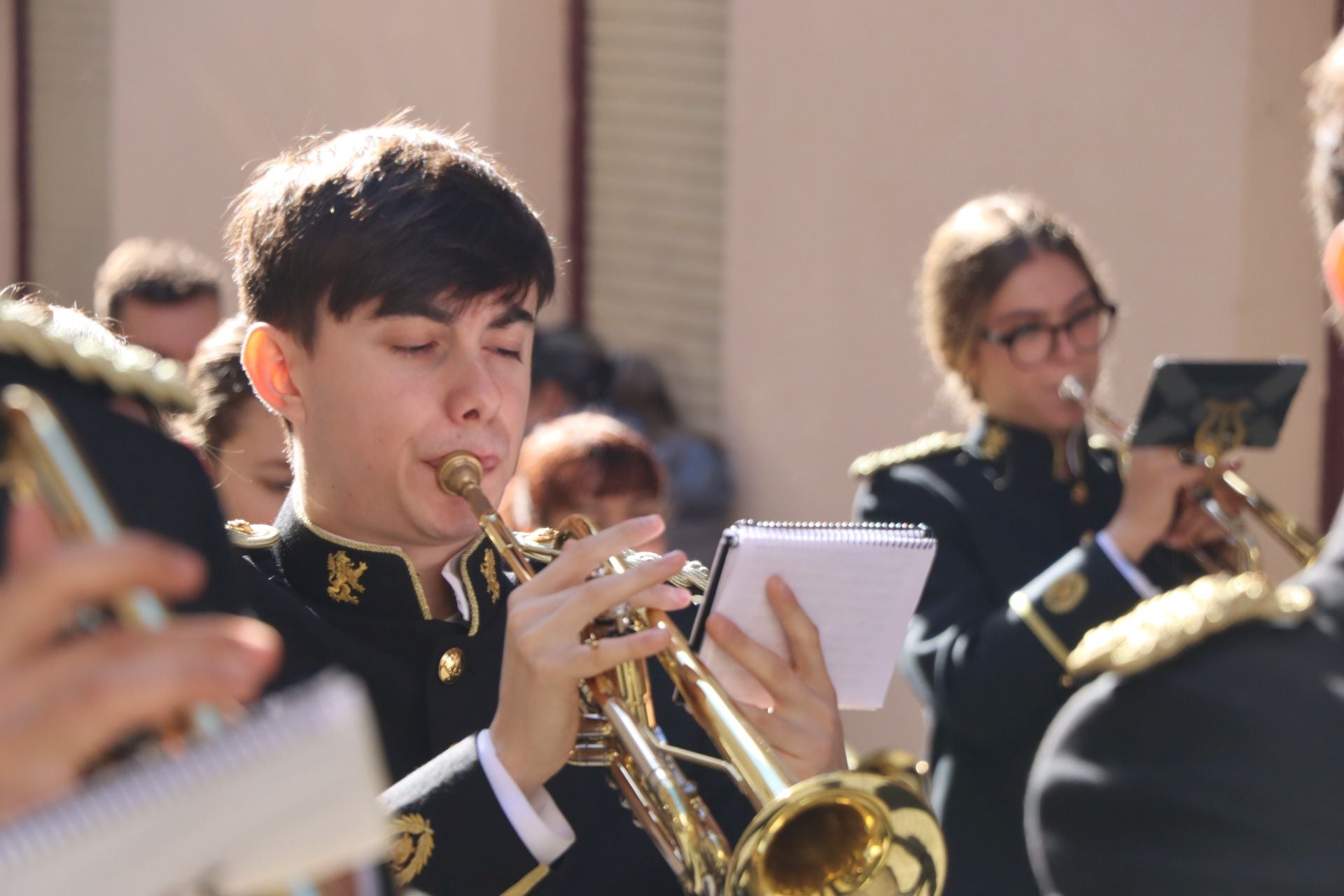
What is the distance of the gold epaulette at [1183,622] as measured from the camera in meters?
1.27

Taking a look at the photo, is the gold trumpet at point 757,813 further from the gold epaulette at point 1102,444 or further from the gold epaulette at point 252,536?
the gold epaulette at point 1102,444

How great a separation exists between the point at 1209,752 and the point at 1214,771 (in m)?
0.01

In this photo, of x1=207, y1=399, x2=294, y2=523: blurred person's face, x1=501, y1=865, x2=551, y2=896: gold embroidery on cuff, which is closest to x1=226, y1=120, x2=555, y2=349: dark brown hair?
x1=501, y1=865, x2=551, y2=896: gold embroidery on cuff

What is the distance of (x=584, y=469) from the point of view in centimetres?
358

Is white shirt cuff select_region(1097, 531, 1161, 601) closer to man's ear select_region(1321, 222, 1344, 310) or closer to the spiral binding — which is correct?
the spiral binding

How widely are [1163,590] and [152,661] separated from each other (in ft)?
8.29

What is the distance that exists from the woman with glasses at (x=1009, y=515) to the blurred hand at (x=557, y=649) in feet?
4.37

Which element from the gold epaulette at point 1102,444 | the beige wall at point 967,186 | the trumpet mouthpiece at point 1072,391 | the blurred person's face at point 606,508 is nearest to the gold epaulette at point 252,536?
the blurred person's face at point 606,508

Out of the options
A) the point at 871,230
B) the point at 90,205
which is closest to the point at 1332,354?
the point at 871,230

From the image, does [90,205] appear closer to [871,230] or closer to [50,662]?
[871,230]

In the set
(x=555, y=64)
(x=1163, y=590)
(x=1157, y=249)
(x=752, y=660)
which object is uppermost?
(x=555, y=64)

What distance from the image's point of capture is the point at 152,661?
2.95ft

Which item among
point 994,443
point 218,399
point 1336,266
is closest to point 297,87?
point 218,399

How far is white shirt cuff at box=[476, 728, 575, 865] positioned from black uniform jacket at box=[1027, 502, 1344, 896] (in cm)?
69
